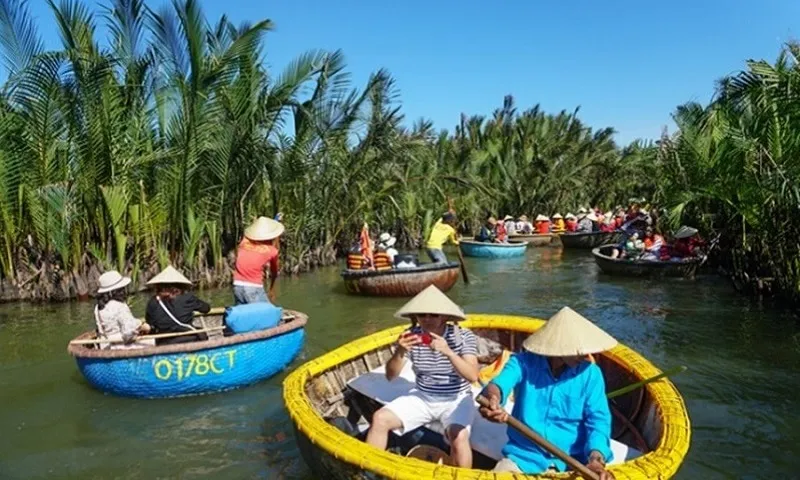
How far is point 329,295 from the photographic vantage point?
45.3ft

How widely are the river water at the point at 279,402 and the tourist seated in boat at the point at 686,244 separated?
1865 millimetres

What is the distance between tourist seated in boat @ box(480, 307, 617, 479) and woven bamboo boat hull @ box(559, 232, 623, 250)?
69.9ft

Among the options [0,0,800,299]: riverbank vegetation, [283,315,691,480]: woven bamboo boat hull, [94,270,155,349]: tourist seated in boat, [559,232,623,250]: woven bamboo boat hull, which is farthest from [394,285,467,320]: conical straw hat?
[559,232,623,250]: woven bamboo boat hull

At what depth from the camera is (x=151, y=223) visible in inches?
509

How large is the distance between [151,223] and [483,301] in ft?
23.2

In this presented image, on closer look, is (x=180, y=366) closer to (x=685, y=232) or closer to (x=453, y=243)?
(x=453, y=243)

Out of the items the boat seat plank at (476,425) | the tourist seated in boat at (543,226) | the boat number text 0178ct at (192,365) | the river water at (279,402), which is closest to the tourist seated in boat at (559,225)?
the tourist seated in boat at (543,226)

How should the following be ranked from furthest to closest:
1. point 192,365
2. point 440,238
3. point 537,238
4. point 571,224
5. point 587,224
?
point 571,224
point 537,238
point 587,224
point 440,238
point 192,365

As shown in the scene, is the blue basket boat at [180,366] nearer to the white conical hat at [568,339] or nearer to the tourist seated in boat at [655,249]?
the white conical hat at [568,339]

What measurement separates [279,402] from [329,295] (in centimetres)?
707

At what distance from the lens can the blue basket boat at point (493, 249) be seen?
2142 cm

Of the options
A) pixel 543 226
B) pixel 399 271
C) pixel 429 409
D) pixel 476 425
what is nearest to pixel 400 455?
pixel 429 409

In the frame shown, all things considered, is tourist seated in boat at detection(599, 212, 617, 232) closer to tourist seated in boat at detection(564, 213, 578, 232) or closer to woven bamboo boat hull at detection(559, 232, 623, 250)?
woven bamboo boat hull at detection(559, 232, 623, 250)

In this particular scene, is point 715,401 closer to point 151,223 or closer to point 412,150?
point 151,223
